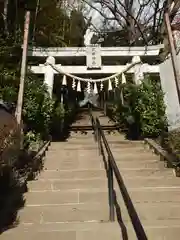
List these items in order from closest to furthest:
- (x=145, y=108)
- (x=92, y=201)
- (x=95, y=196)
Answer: (x=92, y=201) < (x=95, y=196) < (x=145, y=108)

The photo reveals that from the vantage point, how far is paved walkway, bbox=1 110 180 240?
464 cm

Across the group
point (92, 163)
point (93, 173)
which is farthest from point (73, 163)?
point (93, 173)

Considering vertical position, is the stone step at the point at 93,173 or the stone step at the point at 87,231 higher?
the stone step at the point at 93,173

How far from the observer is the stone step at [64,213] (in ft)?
17.0

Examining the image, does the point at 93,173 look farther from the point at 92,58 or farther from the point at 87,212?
the point at 92,58

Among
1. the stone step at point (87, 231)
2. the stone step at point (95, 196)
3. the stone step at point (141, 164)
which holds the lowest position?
the stone step at point (87, 231)

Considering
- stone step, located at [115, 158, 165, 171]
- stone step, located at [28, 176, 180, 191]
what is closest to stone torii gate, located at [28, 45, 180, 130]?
stone step, located at [115, 158, 165, 171]

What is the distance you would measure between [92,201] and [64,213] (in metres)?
0.66

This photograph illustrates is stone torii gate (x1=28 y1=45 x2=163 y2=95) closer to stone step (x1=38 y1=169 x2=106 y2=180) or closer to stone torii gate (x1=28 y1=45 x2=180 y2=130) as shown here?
stone torii gate (x1=28 y1=45 x2=180 y2=130)

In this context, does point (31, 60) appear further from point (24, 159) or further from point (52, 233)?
point (52, 233)

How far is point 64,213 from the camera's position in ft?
17.8

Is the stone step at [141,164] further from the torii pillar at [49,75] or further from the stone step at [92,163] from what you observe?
the torii pillar at [49,75]

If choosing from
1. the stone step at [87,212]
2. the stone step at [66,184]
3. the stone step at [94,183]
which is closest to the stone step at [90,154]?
the stone step at [94,183]

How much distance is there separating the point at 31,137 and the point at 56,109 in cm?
218
